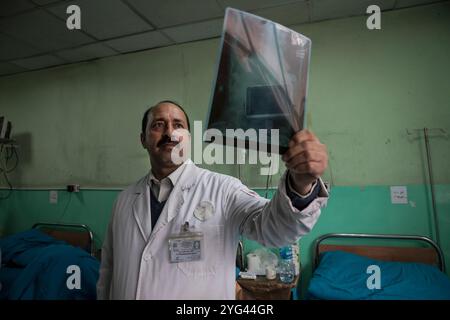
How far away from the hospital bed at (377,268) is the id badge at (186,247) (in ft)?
3.35

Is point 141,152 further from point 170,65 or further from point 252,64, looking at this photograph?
point 252,64

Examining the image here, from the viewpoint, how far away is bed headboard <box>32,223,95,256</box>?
2660 millimetres

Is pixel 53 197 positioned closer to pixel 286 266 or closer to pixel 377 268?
pixel 286 266

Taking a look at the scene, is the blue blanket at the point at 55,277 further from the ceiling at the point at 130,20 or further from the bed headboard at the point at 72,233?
the ceiling at the point at 130,20

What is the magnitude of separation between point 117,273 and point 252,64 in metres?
0.88

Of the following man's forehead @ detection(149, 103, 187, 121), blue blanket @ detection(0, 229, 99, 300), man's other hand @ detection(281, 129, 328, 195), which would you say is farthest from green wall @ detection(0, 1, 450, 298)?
man's other hand @ detection(281, 129, 328, 195)

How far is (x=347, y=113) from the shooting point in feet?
6.97

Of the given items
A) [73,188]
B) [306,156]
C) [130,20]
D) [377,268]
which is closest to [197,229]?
[306,156]

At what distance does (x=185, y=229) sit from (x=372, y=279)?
1.38m

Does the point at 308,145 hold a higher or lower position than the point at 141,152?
lower

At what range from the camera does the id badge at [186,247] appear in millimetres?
880

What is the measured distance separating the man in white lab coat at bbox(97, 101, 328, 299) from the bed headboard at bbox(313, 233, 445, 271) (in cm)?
138
